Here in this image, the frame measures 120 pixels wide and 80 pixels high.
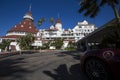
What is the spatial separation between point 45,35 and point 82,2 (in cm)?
6022

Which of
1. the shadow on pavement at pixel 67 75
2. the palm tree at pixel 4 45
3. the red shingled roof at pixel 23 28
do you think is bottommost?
the shadow on pavement at pixel 67 75

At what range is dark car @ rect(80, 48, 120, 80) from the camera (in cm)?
329

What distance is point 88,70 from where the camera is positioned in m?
4.07

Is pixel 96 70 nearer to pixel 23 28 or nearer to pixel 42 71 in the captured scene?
pixel 42 71

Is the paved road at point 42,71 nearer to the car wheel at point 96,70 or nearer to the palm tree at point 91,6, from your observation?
the car wheel at point 96,70

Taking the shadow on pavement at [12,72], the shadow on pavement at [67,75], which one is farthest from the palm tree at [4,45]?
the shadow on pavement at [67,75]

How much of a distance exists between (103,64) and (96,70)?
36 cm

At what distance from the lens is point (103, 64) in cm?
354

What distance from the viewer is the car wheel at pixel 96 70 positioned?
11.6 feet

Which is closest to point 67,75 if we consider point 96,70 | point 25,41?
point 96,70

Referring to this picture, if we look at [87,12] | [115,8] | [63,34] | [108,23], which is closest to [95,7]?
[87,12]

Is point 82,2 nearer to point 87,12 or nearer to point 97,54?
point 87,12

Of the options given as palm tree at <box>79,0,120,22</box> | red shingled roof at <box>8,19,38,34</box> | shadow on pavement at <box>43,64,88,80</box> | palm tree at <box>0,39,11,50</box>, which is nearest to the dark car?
shadow on pavement at <box>43,64,88,80</box>

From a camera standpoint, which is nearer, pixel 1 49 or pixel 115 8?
pixel 115 8
